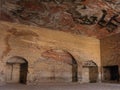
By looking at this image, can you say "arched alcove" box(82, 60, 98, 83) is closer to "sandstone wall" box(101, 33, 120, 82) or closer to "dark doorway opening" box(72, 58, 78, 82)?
"sandstone wall" box(101, 33, 120, 82)

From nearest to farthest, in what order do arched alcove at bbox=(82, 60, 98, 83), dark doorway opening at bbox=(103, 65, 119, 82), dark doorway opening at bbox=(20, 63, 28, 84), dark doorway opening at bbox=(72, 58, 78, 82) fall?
dark doorway opening at bbox=(20, 63, 28, 84) < dark doorway opening at bbox=(72, 58, 78, 82) < arched alcove at bbox=(82, 60, 98, 83) < dark doorway opening at bbox=(103, 65, 119, 82)

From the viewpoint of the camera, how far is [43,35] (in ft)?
41.8

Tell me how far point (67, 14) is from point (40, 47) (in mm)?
3083

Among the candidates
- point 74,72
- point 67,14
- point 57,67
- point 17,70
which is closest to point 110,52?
point 74,72

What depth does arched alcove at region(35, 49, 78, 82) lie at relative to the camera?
12.9 meters

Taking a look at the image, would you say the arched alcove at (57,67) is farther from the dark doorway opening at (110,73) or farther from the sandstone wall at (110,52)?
the dark doorway opening at (110,73)

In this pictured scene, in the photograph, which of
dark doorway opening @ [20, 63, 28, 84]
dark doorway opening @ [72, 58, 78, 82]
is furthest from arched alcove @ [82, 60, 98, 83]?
dark doorway opening @ [20, 63, 28, 84]

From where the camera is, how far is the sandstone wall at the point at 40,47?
36.8 ft

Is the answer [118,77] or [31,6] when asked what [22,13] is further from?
[118,77]

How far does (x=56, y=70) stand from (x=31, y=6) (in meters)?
5.74

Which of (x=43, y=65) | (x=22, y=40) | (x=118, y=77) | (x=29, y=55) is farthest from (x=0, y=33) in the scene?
(x=118, y=77)

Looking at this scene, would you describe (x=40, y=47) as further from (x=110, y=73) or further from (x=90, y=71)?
(x=110, y=73)

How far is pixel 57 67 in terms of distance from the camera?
13.6 meters

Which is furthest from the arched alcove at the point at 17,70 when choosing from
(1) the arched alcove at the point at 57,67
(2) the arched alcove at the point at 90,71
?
(2) the arched alcove at the point at 90,71
